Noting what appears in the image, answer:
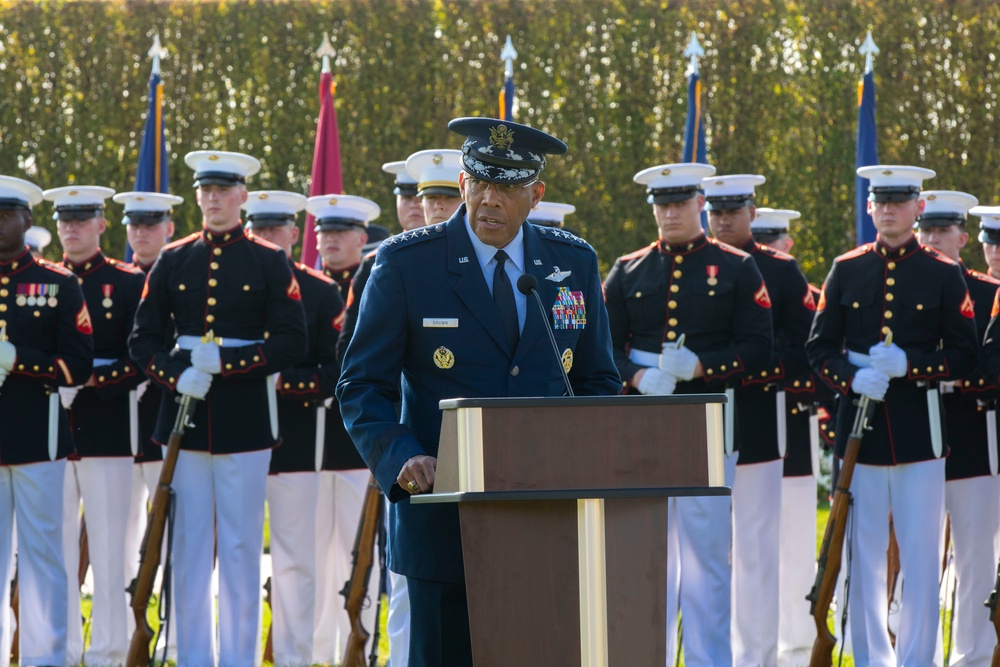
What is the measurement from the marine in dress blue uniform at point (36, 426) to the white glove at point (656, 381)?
8.48ft

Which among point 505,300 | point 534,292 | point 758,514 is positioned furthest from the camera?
point 758,514

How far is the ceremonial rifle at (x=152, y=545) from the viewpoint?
22.2 ft

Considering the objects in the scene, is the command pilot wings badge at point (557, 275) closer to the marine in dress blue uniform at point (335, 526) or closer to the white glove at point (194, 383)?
the white glove at point (194, 383)

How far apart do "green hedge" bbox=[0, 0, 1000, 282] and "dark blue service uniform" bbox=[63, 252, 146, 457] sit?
21.7 ft

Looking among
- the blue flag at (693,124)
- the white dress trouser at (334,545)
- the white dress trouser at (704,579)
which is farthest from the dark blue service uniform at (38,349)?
the blue flag at (693,124)

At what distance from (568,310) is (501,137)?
0.48m

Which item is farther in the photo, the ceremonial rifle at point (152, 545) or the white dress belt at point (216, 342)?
the white dress belt at point (216, 342)

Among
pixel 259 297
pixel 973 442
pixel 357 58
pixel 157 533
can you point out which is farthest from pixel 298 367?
pixel 357 58

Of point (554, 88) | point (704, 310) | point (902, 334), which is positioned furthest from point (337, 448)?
point (554, 88)

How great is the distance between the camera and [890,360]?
6.80m

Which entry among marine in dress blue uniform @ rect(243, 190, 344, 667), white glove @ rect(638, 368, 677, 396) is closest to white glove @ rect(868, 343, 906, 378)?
white glove @ rect(638, 368, 677, 396)

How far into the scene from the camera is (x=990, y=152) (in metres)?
14.5

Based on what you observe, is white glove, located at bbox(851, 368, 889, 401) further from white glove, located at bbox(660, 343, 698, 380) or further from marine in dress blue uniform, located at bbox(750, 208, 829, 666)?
marine in dress blue uniform, located at bbox(750, 208, 829, 666)

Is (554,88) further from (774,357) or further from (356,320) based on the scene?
(356,320)
